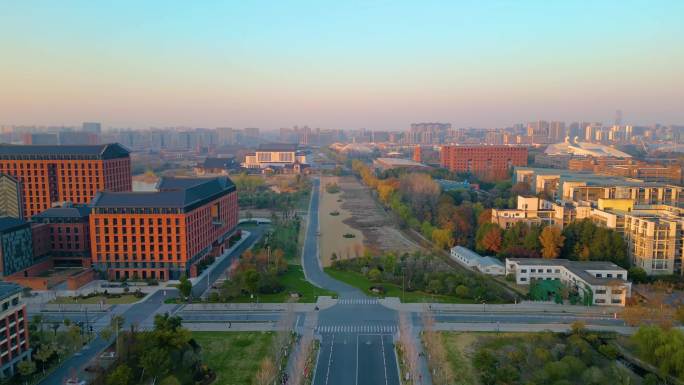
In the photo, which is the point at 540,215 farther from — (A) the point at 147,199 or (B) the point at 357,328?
(A) the point at 147,199

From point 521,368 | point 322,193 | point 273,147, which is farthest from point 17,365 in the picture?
point 273,147

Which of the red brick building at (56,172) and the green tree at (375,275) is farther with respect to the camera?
the red brick building at (56,172)

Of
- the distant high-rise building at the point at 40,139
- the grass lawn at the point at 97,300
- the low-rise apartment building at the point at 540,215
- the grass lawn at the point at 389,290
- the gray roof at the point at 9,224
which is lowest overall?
the grass lawn at the point at 97,300

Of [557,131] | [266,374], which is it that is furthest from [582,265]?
[557,131]

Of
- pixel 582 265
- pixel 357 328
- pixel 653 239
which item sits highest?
pixel 653 239

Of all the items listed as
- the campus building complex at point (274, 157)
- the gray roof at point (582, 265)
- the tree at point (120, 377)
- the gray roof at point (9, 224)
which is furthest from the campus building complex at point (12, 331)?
the campus building complex at point (274, 157)

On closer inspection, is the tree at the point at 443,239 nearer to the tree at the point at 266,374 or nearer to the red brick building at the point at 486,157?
the tree at the point at 266,374
